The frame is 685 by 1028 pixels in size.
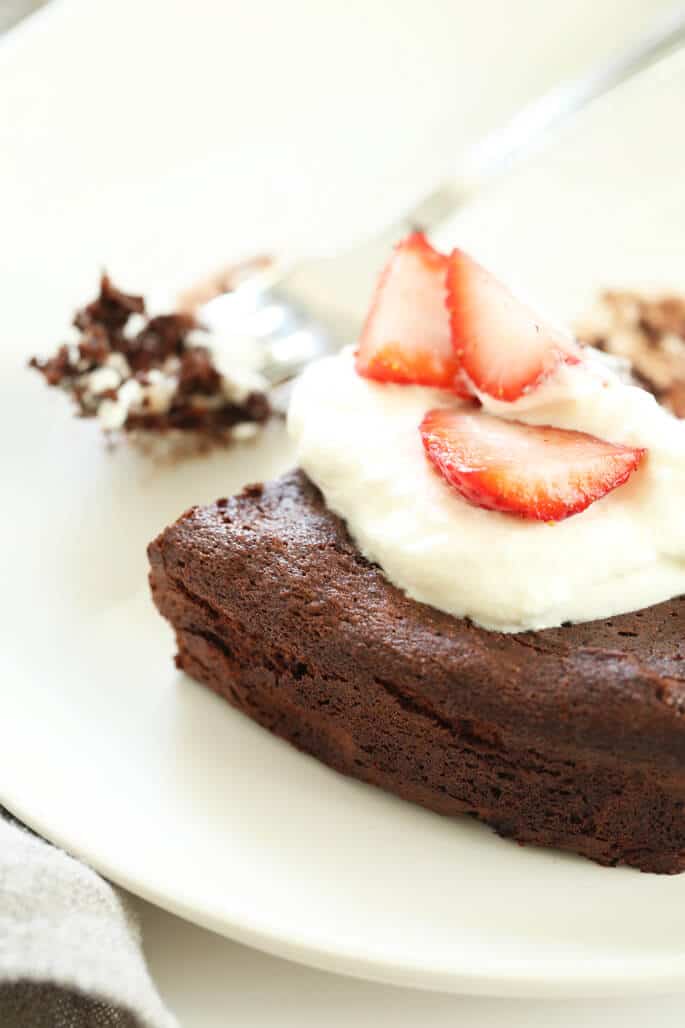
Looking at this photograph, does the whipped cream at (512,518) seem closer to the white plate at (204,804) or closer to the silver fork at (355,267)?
the white plate at (204,804)

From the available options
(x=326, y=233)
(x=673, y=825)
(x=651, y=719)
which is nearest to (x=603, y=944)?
(x=673, y=825)

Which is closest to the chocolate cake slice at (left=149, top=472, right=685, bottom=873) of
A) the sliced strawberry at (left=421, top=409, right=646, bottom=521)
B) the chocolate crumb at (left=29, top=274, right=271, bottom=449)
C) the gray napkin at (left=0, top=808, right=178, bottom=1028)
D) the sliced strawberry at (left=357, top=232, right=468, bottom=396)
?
the sliced strawberry at (left=421, top=409, right=646, bottom=521)

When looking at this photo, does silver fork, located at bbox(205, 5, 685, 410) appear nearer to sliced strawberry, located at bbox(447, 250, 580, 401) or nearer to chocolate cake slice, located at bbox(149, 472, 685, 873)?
sliced strawberry, located at bbox(447, 250, 580, 401)

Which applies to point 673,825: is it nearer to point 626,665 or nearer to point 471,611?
point 626,665

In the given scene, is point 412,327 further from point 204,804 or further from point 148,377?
point 204,804

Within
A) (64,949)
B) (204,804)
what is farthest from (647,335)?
(64,949)

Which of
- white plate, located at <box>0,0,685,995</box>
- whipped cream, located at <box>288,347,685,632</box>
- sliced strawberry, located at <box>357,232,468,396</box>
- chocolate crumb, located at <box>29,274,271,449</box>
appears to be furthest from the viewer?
chocolate crumb, located at <box>29,274,271,449</box>

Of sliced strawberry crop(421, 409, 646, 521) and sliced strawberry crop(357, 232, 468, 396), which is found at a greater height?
sliced strawberry crop(357, 232, 468, 396)
